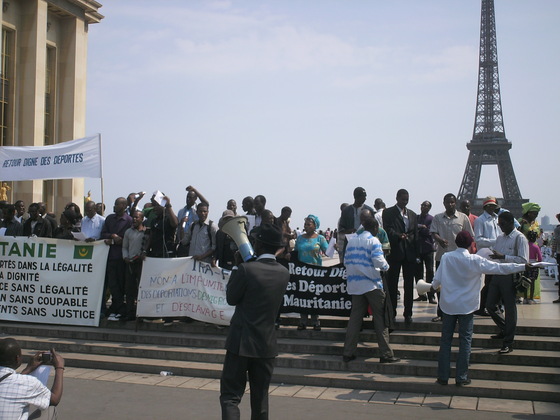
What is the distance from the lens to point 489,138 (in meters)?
83.1

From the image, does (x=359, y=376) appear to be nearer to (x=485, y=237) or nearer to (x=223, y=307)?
(x=223, y=307)

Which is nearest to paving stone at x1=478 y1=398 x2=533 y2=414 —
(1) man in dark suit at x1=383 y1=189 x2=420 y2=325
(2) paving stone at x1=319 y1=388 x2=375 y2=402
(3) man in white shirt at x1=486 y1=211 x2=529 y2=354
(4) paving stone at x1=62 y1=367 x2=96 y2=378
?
(3) man in white shirt at x1=486 y1=211 x2=529 y2=354

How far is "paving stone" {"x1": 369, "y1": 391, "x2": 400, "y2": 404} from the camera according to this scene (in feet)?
23.6

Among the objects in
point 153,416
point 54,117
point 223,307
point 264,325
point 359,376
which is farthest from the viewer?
point 54,117

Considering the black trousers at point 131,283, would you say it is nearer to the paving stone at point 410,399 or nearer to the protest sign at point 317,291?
the protest sign at point 317,291

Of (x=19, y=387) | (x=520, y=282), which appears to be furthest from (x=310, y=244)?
(x=19, y=387)

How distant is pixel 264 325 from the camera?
17.1 ft

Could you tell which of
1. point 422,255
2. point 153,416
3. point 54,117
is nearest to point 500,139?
point 54,117

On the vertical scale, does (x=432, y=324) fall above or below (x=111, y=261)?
below

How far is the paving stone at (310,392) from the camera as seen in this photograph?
746 cm

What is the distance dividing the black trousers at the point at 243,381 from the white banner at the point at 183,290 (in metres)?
4.62

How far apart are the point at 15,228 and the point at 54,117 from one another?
26395mm

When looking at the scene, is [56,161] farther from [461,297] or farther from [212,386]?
[461,297]

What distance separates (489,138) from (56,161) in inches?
3101
